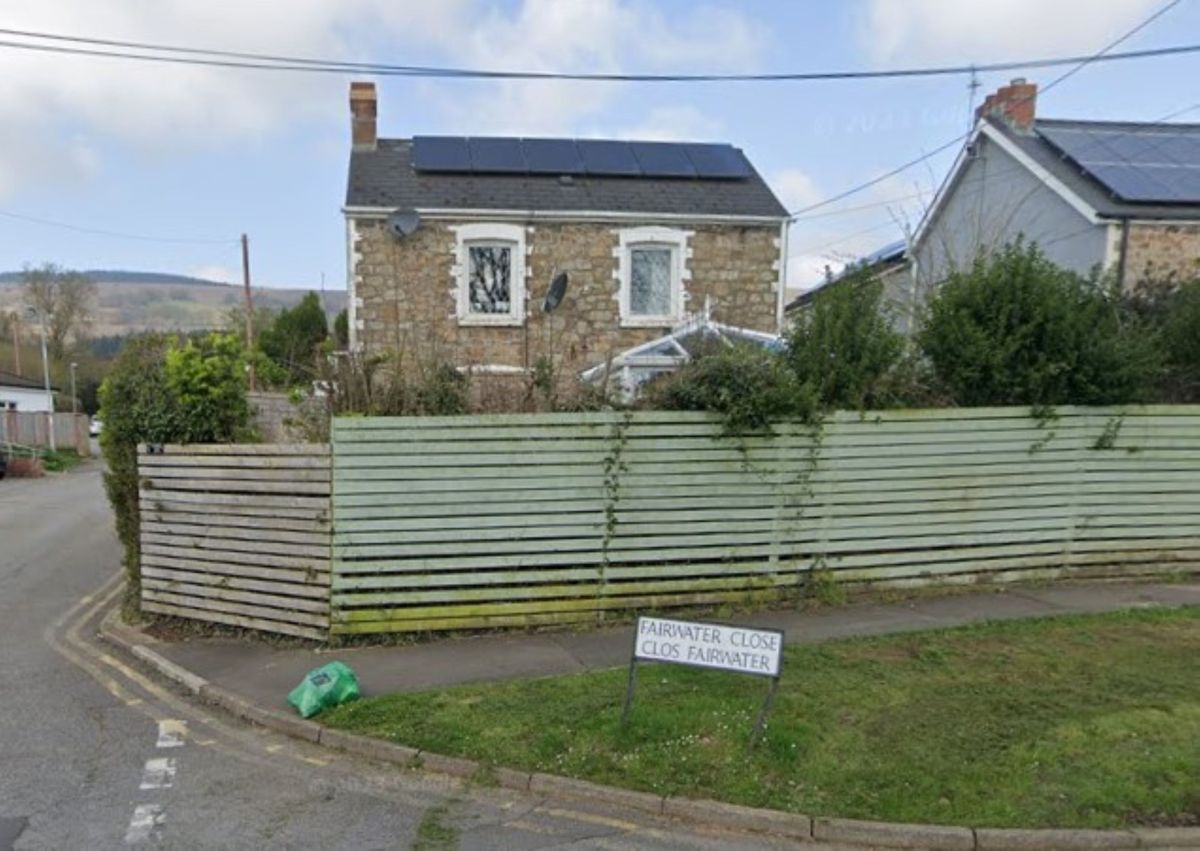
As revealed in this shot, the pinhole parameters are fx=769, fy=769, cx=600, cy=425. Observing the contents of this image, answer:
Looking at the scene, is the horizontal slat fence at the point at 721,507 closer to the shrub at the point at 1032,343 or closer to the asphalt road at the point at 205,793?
the shrub at the point at 1032,343

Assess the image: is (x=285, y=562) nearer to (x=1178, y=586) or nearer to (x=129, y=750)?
(x=129, y=750)

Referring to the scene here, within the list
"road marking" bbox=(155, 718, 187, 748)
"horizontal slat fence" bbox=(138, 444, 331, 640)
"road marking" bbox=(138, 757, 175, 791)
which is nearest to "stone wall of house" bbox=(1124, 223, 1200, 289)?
"horizontal slat fence" bbox=(138, 444, 331, 640)

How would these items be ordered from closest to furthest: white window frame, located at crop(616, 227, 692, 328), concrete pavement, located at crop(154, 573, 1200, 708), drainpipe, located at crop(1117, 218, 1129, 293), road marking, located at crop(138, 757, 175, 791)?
road marking, located at crop(138, 757, 175, 791), concrete pavement, located at crop(154, 573, 1200, 708), drainpipe, located at crop(1117, 218, 1129, 293), white window frame, located at crop(616, 227, 692, 328)

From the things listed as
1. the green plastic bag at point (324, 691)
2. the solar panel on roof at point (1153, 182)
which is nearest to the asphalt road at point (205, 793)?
the green plastic bag at point (324, 691)

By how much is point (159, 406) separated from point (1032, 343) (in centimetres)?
856

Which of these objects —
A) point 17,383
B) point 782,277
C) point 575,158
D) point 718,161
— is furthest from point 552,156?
point 17,383

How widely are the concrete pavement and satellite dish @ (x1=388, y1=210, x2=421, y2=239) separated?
35.3 ft

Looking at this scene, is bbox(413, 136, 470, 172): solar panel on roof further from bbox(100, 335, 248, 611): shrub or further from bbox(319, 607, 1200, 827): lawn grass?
bbox(319, 607, 1200, 827): lawn grass

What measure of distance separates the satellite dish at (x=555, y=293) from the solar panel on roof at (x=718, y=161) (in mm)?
4491

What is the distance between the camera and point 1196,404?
8859 millimetres

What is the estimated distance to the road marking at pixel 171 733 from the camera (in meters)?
4.93

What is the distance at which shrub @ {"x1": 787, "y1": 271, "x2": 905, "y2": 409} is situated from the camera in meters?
7.48

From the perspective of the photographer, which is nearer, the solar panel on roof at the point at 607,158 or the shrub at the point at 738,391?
the shrub at the point at 738,391

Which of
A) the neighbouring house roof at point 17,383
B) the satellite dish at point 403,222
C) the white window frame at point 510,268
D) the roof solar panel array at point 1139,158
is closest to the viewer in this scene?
the roof solar panel array at point 1139,158
